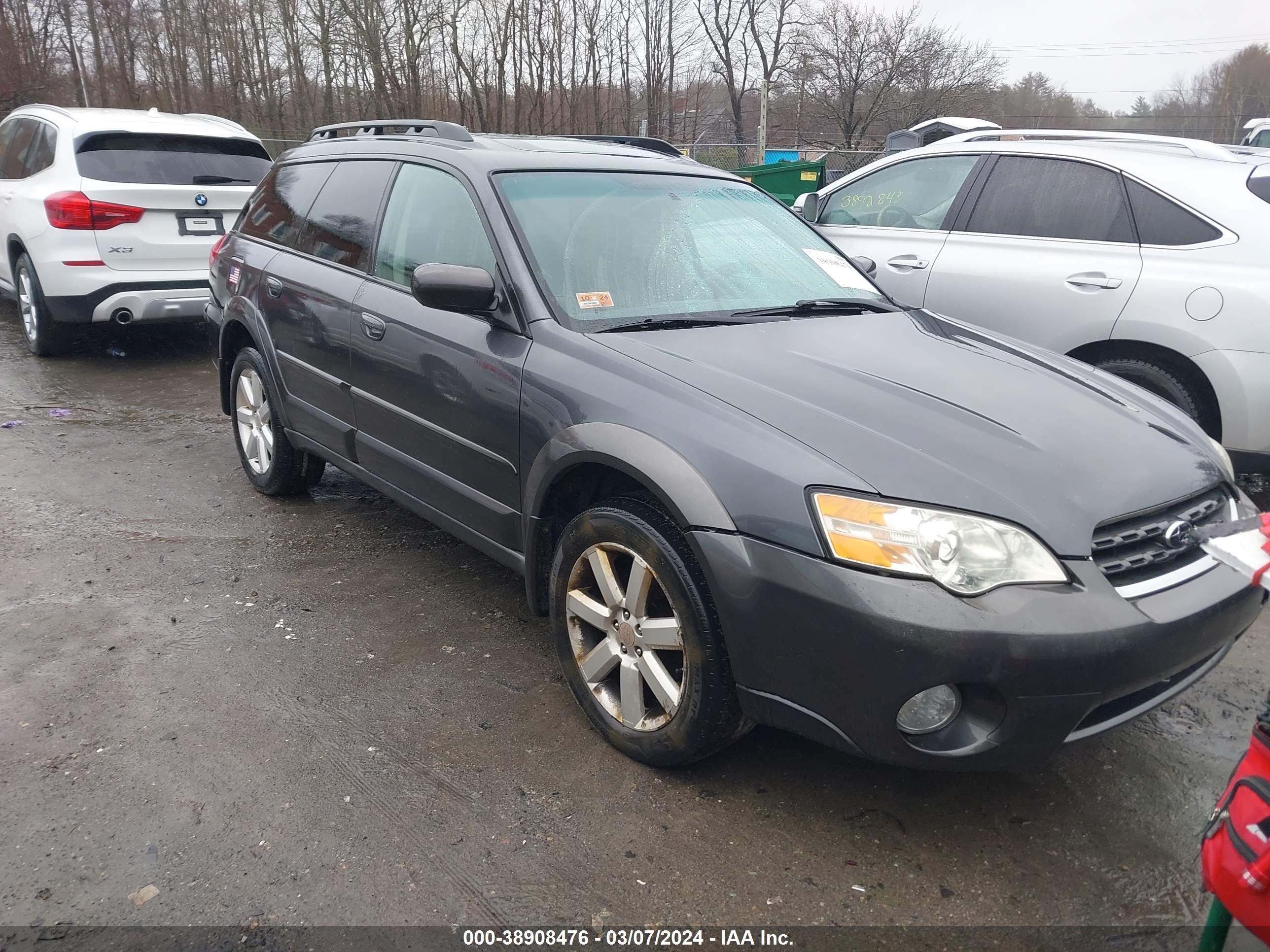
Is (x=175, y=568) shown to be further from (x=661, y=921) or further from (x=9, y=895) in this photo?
(x=661, y=921)

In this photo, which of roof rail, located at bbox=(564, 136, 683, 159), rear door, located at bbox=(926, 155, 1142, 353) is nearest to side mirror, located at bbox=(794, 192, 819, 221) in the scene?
rear door, located at bbox=(926, 155, 1142, 353)

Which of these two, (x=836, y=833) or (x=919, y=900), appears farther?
(x=836, y=833)

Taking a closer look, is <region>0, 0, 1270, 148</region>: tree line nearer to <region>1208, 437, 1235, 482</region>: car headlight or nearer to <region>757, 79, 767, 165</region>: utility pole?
<region>757, 79, 767, 165</region>: utility pole

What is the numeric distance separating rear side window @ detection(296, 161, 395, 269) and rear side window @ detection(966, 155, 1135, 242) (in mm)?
3244

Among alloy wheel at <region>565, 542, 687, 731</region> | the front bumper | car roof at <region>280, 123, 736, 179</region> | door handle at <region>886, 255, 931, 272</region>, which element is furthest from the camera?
door handle at <region>886, 255, 931, 272</region>

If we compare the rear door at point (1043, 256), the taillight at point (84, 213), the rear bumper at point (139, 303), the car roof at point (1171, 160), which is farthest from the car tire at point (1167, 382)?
the taillight at point (84, 213)

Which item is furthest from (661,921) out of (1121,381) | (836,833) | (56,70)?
(56,70)

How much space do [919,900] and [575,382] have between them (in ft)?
5.32

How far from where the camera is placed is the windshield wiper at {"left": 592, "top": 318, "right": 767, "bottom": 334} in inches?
112

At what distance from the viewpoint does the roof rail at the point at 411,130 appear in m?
3.72

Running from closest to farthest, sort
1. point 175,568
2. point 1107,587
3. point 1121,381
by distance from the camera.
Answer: point 1107,587 → point 1121,381 → point 175,568

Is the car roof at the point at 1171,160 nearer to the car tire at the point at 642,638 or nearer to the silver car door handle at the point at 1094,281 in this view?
the silver car door handle at the point at 1094,281

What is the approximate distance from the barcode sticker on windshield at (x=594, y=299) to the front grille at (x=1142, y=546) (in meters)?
1.60

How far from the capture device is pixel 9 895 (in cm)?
209
